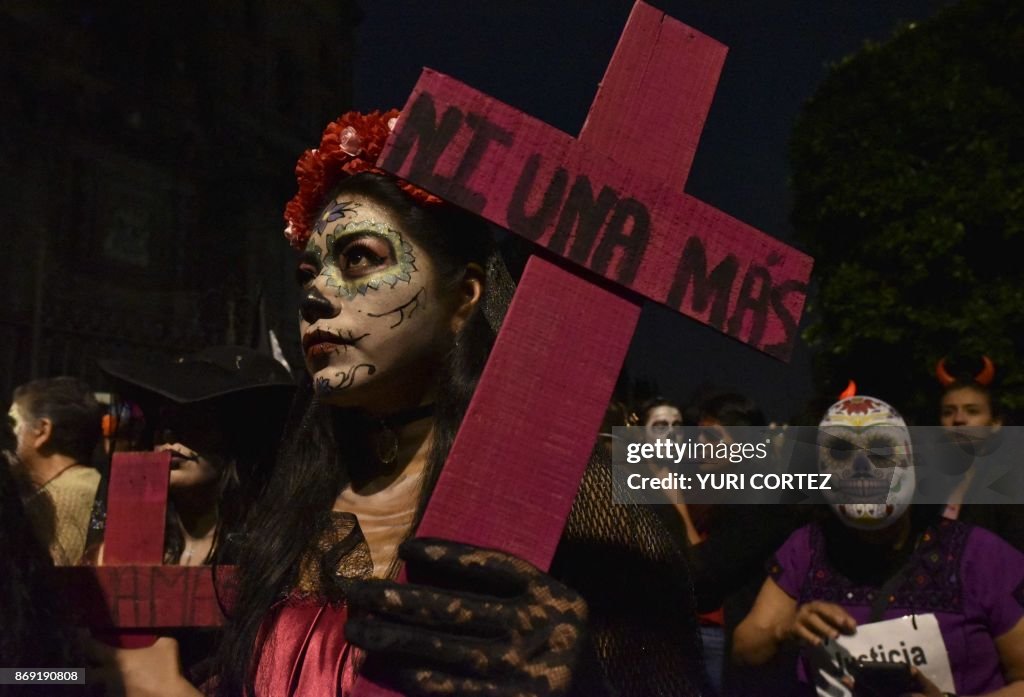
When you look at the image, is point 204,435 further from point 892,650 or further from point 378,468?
point 892,650

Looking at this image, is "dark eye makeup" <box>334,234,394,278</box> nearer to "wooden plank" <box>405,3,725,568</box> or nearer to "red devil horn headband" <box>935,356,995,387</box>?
"wooden plank" <box>405,3,725,568</box>

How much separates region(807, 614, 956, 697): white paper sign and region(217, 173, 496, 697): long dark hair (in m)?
1.43

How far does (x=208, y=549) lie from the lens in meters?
2.75

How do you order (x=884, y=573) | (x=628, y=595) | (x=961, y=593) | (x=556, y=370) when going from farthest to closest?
(x=884, y=573) → (x=961, y=593) → (x=628, y=595) → (x=556, y=370)

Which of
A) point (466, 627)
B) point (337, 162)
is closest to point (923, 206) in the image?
point (337, 162)

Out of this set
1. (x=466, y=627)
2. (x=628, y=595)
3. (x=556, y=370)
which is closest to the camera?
(x=466, y=627)

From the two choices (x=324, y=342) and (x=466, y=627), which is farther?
(x=324, y=342)

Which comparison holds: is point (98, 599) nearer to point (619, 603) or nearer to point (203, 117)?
point (619, 603)

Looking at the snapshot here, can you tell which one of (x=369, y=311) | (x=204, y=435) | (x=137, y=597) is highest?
(x=369, y=311)

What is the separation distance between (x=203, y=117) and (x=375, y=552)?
46.9 feet

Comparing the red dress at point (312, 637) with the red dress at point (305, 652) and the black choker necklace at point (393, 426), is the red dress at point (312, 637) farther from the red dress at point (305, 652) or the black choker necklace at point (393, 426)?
the black choker necklace at point (393, 426)

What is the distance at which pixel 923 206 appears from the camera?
31.0 ft

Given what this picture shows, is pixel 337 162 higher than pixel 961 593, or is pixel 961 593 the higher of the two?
pixel 337 162

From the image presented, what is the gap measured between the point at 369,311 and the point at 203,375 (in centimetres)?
146
